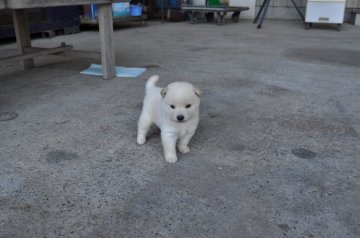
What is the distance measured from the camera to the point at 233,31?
302 inches

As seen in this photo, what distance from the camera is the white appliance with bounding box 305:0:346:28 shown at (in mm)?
7645

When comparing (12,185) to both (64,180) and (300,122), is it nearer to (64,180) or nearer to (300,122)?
(64,180)

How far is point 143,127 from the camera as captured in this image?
220 centimetres

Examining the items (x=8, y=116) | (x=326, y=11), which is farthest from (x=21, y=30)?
(x=326, y=11)

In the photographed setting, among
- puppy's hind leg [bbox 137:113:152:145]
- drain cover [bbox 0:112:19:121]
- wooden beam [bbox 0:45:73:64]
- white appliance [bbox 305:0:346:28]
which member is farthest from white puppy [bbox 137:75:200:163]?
white appliance [bbox 305:0:346:28]

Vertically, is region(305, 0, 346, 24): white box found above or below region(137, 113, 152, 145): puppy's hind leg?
above

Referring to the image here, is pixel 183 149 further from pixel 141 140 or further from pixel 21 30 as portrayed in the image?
pixel 21 30

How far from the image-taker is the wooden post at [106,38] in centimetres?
350

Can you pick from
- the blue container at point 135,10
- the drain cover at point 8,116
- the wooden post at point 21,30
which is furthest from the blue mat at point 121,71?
the blue container at point 135,10

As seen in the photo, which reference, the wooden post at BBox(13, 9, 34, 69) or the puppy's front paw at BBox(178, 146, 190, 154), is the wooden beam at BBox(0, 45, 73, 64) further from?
the puppy's front paw at BBox(178, 146, 190, 154)

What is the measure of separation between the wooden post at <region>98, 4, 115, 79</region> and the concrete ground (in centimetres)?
16

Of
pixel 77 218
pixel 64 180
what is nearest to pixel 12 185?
pixel 64 180

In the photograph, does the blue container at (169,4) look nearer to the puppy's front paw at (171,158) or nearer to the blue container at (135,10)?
the blue container at (135,10)

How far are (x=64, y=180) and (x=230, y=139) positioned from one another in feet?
3.45
